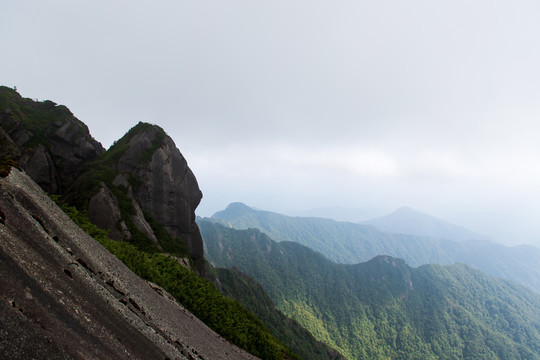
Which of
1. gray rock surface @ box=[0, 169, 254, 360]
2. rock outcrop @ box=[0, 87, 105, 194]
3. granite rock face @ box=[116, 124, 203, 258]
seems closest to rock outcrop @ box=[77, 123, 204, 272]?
granite rock face @ box=[116, 124, 203, 258]

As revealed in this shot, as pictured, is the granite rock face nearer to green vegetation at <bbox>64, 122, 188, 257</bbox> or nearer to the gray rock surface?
green vegetation at <bbox>64, 122, 188, 257</bbox>

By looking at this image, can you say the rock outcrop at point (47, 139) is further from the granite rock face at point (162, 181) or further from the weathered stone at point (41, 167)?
the granite rock face at point (162, 181)

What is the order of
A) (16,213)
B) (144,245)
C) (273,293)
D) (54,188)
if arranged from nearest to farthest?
(16,213)
(144,245)
(54,188)
(273,293)

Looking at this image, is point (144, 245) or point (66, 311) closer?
point (66, 311)

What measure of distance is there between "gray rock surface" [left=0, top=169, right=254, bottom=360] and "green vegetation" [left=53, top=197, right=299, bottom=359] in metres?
6.94

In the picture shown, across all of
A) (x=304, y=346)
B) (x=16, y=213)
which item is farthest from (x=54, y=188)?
(x=304, y=346)

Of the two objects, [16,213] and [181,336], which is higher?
[16,213]

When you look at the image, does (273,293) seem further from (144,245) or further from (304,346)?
(144,245)

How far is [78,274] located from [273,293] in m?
203

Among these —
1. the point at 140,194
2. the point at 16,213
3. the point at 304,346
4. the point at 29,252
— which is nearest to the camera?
the point at 29,252

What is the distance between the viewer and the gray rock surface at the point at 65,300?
823cm

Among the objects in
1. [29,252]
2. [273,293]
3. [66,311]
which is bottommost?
[273,293]

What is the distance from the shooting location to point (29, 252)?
35.0 ft

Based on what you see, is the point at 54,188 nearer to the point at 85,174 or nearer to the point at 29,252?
the point at 85,174
